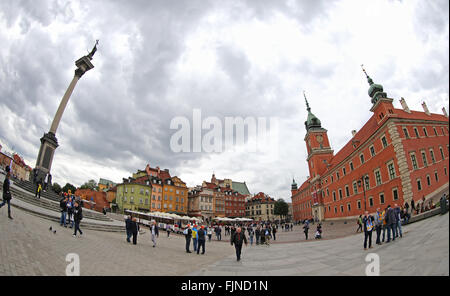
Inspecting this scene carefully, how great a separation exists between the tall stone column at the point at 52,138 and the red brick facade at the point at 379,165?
105 ft

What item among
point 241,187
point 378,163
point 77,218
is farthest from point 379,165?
point 241,187

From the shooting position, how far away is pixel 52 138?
2677cm

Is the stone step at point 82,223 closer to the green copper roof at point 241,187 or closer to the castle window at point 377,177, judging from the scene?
the castle window at point 377,177

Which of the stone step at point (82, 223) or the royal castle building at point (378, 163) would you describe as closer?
the royal castle building at point (378, 163)

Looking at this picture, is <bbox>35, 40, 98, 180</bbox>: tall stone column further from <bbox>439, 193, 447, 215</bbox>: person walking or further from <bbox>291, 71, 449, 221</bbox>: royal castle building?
<bbox>439, 193, 447, 215</bbox>: person walking

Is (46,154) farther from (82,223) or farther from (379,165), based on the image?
(379,165)

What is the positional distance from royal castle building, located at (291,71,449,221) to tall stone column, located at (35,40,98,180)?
1258 inches

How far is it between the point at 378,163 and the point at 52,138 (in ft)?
138

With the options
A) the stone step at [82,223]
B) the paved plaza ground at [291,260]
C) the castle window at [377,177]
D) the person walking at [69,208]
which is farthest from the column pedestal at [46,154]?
the castle window at [377,177]

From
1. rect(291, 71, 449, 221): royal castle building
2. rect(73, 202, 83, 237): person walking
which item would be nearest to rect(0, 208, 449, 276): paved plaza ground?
rect(291, 71, 449, 221): royal castle building

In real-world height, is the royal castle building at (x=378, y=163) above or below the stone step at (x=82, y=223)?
above

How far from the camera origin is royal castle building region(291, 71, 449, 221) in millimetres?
2174

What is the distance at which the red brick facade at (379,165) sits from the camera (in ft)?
7.10
